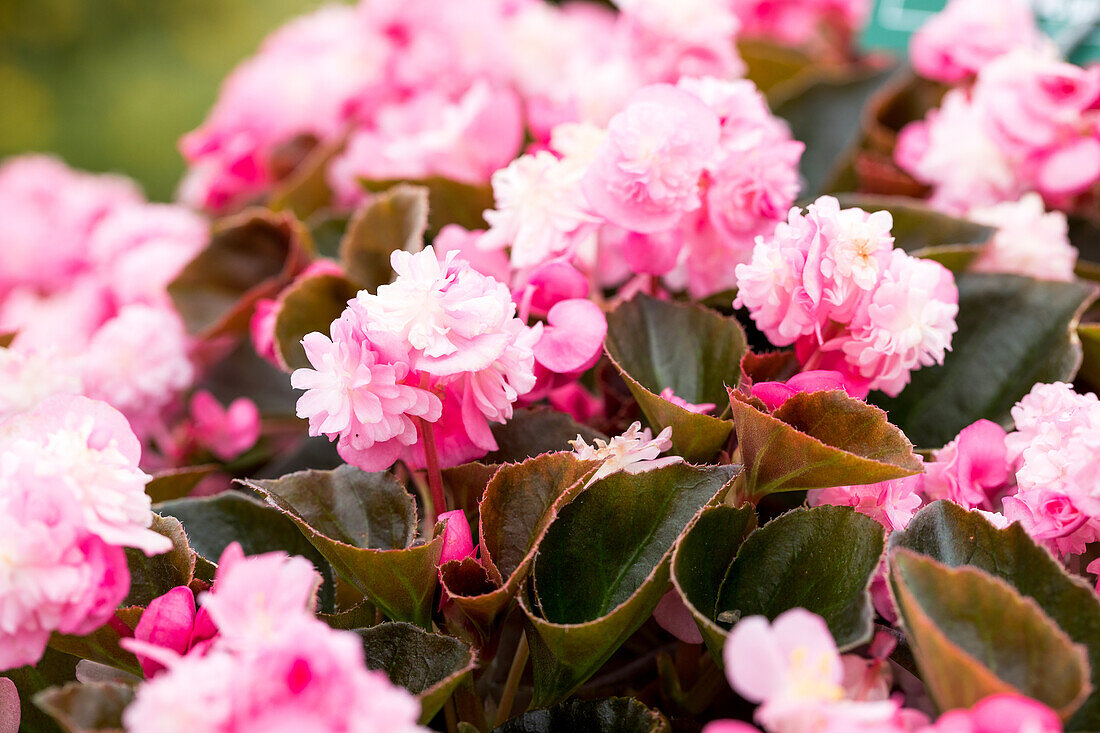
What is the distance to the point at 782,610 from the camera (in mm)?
471

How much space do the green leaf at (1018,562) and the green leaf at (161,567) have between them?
0.33m

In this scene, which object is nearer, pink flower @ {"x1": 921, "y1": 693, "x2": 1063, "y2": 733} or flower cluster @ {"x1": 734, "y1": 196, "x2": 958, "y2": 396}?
→ pink flower @ {"x1": 921, "y1": 693, "x2": 1063, "y2": 733}

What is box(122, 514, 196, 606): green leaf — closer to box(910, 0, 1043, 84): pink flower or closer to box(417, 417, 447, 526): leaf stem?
box(417, 417, 447, 526): leaf stem

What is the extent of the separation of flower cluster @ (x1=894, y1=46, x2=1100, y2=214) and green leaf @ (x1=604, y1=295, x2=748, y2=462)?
318 millimetres

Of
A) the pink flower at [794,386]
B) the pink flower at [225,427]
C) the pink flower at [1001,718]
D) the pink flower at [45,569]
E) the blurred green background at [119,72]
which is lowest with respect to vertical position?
the blurred green background at [119,72]

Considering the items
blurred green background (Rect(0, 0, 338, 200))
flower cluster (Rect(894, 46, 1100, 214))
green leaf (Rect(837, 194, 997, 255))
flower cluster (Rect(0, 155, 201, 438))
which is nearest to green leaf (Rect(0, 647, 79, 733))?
flower cluster (Rect(0, 155, 201, 438))

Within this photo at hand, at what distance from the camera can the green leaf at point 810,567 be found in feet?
1.45

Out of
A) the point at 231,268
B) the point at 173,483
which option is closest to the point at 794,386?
the point at 173,483

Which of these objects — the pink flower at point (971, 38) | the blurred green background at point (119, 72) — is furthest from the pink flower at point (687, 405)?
the blurred green background at point (119, 72)

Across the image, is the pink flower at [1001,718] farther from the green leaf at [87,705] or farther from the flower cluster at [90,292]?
the flower cluster at [90,292]

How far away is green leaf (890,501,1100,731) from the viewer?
1.33 ft

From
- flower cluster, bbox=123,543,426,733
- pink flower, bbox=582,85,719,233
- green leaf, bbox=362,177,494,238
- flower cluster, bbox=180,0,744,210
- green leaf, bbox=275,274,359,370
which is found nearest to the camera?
flower cluster, bbox=123,543,426,733

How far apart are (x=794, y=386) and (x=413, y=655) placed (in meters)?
0.23

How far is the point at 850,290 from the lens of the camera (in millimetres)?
507
